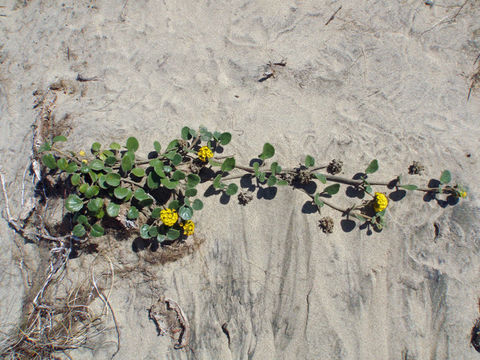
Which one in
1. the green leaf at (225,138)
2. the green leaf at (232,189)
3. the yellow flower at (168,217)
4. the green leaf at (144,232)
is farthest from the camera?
the green leaf at (225,138)

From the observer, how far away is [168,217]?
2.49m

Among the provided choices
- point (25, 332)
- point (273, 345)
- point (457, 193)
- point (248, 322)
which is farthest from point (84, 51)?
point (457, 193)

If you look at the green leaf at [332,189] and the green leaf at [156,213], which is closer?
the green leaf at [156,213]

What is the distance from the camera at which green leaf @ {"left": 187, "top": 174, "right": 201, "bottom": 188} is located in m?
2.64

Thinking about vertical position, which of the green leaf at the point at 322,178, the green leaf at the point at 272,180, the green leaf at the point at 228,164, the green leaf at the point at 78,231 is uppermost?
the green leaf at the point at 228,164

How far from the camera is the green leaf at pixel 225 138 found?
280 cm

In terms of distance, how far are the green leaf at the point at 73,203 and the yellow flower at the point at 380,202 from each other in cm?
234

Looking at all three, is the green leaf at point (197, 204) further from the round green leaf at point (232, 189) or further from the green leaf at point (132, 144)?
the green leaf at point (132, 144)

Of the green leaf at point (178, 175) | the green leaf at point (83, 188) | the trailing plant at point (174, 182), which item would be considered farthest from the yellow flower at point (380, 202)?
the green leaf at point (83, 188)

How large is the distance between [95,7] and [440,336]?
4.56 meters

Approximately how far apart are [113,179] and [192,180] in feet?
2.06

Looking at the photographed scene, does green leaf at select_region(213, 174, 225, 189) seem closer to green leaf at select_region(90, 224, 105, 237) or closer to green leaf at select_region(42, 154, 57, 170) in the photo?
green leaf at select_region(90, 224, 105, 237)

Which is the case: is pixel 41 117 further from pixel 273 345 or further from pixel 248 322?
pixel 273 345

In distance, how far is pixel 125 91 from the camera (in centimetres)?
317
